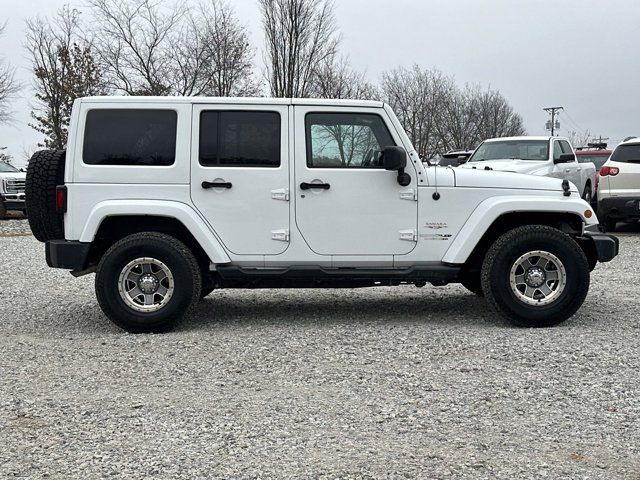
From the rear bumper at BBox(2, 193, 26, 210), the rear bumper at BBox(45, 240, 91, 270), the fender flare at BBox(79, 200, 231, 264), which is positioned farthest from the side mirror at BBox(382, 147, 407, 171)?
the rear bumper at BBox(2, 193, 26, 210)

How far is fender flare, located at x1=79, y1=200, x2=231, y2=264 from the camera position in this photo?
572 centimetres

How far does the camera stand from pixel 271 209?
589 cm

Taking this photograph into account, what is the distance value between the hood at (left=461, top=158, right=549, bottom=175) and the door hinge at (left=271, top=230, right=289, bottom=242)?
622cm

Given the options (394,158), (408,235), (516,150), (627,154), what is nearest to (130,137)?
(394,158)

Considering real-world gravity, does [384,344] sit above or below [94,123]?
below

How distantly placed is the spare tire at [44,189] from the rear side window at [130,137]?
0.33 metres

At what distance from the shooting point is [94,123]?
5.88 metres

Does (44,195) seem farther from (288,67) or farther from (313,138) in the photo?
(288,67)

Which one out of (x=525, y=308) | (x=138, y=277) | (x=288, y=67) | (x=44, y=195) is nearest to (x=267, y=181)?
(x=138, y=277)

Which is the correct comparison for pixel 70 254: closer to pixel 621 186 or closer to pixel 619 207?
pixel 619 207

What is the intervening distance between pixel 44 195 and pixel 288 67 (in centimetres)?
1559

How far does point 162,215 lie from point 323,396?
92.8 inches

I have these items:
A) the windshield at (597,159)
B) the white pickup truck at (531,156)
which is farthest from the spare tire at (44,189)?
the windshield at (597,159)

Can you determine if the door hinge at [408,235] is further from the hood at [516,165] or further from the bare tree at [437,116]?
the bare tree at [437,116]
